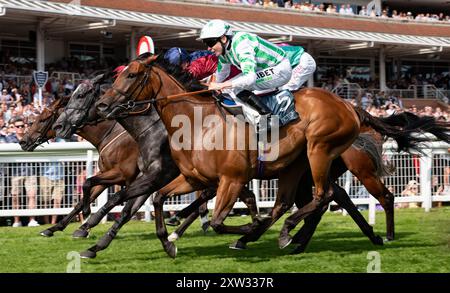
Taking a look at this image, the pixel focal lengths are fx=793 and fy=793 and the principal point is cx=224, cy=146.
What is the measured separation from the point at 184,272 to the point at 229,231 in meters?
0.63

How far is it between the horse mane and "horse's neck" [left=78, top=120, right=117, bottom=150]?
206 cm

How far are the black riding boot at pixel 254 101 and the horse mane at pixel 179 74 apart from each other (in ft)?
1.72

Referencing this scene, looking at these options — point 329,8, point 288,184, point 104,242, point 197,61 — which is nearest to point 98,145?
point 197,61

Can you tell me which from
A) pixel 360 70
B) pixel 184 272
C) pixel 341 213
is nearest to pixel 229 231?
pixel 184 272

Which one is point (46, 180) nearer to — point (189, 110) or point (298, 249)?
point (189, 110)

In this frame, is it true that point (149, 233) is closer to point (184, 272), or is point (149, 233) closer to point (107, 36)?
point (184, 272)

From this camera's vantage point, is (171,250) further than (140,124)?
No

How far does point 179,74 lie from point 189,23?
48.0 feet

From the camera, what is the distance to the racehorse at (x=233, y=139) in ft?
20.6

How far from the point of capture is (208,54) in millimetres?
7785

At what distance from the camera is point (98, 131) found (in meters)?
8.73

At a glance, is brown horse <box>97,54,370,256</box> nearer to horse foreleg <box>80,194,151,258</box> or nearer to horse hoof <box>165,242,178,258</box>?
horse hoof <box>165,242,178,258</box>

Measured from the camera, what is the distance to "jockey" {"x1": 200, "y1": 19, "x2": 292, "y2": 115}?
6242 mm

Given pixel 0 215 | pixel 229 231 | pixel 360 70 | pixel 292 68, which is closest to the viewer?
pixel 229 231
